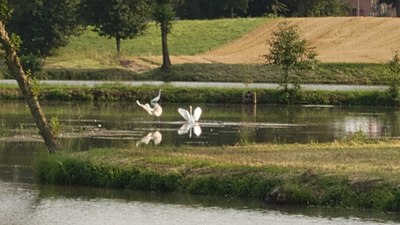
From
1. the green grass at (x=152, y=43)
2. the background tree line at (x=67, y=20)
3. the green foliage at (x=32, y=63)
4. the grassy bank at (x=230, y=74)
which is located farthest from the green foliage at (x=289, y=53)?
the background tree line at (x=67, y=20)

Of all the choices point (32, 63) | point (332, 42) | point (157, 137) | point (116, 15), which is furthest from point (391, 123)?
point (332, 42)

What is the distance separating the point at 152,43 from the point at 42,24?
11.1 m

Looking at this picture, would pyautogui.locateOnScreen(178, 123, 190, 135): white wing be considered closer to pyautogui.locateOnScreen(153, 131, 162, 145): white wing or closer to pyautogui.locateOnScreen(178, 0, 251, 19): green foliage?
pyautogui.locateOnScreen(153, 131, 162, 145): white wing

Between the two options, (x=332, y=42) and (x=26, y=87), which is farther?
(x=332, y=42)

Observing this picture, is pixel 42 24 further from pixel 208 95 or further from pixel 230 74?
pixel 208 95

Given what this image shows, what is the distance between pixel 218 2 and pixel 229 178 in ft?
289

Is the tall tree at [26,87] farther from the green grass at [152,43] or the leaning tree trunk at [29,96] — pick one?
the green grass at [152,43]

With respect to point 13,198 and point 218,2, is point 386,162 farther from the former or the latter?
Result: point 218,2

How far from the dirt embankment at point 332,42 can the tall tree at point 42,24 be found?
25.1 feet

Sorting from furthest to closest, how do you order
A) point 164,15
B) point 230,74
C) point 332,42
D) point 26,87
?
point 332,42, point 164,15, point 230,74, point 26,87

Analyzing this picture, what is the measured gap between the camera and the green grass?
79.8 m

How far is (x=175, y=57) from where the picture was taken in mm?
82750

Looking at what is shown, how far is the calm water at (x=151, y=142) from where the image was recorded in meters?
23.0

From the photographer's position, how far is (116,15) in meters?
83.4
